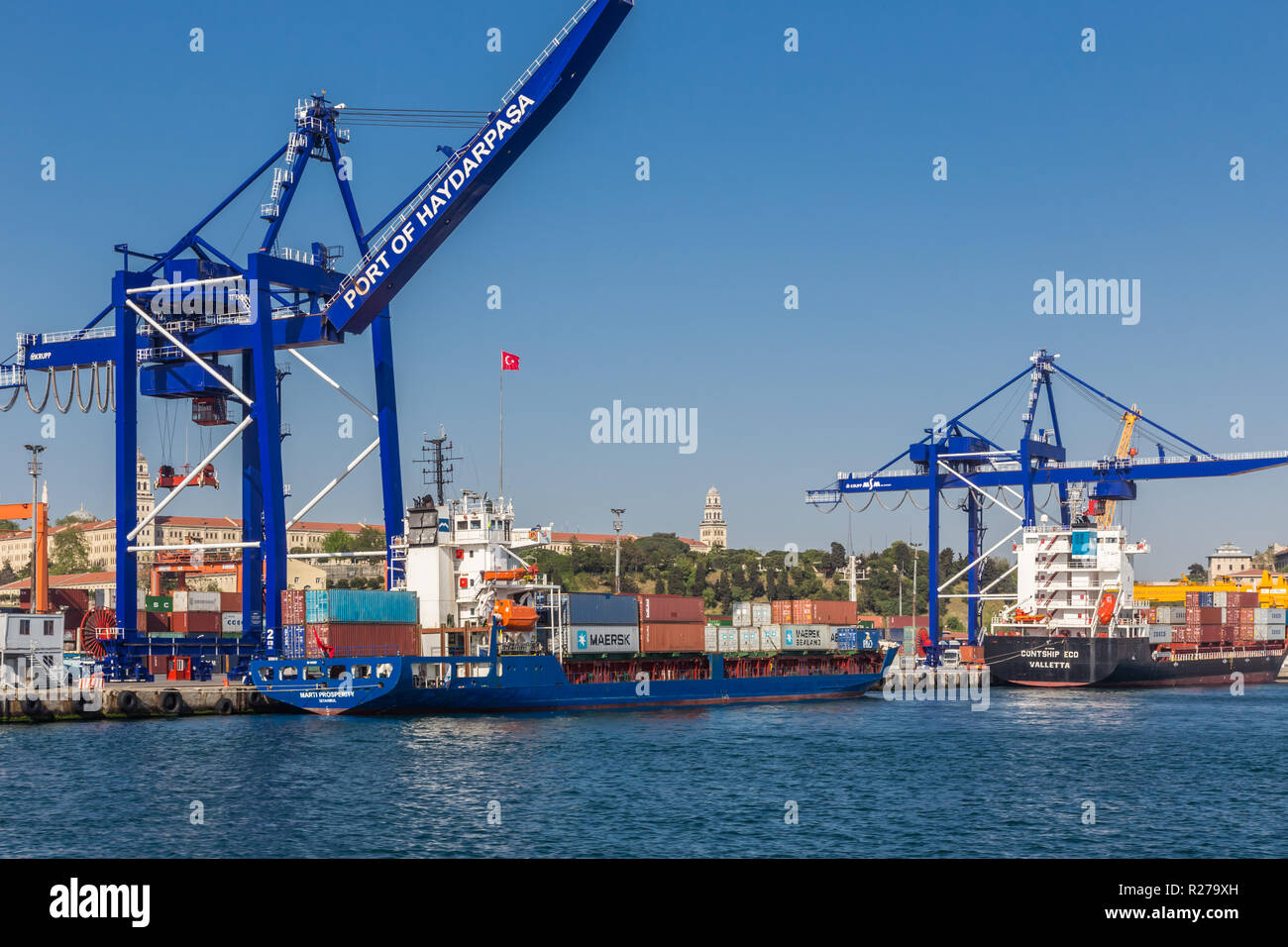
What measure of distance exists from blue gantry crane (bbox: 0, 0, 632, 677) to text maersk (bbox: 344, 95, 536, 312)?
51 mm

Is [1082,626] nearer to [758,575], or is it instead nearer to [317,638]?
[317,638]

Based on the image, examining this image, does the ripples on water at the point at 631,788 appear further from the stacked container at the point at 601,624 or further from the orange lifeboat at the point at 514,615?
the stacked container at the point at 601,624

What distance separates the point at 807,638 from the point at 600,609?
15406 mm

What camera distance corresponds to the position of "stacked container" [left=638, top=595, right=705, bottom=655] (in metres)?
54.8

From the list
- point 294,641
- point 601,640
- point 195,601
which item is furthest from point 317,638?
point 195,601

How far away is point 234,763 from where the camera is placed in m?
32.8

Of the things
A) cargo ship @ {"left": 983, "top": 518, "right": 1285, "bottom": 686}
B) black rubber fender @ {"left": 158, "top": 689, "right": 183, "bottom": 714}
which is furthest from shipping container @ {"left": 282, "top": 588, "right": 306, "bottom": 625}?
cargo ship @ {"left": 983, "top": 518, "right": 1285, "bottom": 686}

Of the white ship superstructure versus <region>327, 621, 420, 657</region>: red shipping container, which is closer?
<region>327, 621, 420, 657</region>: red shipping container

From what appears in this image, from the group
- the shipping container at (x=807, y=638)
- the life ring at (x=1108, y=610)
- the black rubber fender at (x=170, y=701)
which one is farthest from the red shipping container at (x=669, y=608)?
the life ring at (x=1108, y=610)

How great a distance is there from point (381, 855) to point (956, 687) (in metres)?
57.7

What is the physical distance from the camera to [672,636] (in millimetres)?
55781

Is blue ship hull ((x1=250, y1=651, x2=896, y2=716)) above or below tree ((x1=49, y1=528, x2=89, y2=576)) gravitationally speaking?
below

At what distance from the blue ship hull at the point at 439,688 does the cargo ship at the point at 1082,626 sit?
26.9 m

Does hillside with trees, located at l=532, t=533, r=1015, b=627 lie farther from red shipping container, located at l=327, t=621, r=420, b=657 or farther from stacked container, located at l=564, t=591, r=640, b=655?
red shipping container, located at l=327, t=621, r=420, b=657
